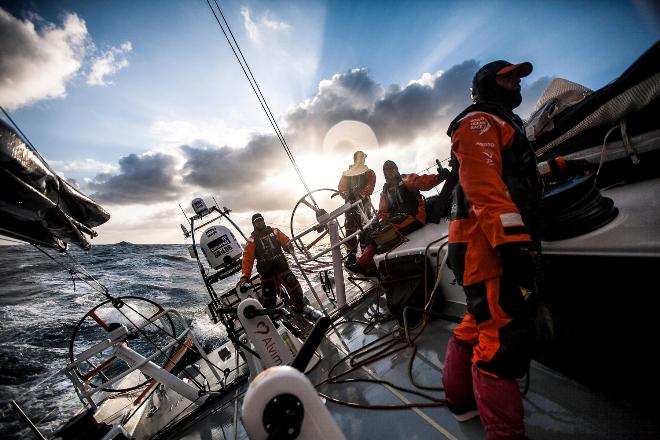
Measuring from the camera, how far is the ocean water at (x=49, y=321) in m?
8.30

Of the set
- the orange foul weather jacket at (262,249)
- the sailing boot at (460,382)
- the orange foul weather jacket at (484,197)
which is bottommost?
the sailing boot at (460,382)

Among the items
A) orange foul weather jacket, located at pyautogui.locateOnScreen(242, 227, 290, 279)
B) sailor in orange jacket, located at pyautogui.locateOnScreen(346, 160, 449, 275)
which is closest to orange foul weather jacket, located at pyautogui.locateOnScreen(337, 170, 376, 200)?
sailor in orange jacket, located at pyautogui.locateOnScreen(346, 160, 449, 275)

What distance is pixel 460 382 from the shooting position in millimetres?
1722

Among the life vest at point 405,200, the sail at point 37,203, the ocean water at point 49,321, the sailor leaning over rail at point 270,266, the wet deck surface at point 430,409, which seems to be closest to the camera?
the wet deck surface at point 430,409

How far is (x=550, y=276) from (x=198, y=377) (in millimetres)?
6558

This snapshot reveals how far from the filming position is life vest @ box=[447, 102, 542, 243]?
1.57 m

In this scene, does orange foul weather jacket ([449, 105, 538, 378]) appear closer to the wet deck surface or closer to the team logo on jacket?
the team logo on jacket

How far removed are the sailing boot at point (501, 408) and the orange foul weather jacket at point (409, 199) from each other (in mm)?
3158

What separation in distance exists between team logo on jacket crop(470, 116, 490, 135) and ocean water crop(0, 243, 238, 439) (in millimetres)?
5158

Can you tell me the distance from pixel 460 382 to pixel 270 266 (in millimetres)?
4841

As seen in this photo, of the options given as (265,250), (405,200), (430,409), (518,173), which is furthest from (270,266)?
(518,173)

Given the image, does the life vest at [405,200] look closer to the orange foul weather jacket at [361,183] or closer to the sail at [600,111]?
the orange foul weather jacket at [361,183]

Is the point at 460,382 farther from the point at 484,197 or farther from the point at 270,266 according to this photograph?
the point at 270,266

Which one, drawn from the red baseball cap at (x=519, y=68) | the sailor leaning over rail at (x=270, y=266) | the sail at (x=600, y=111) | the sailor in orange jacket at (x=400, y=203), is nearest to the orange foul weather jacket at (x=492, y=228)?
the red baseball cap at (x=519, y=68)
